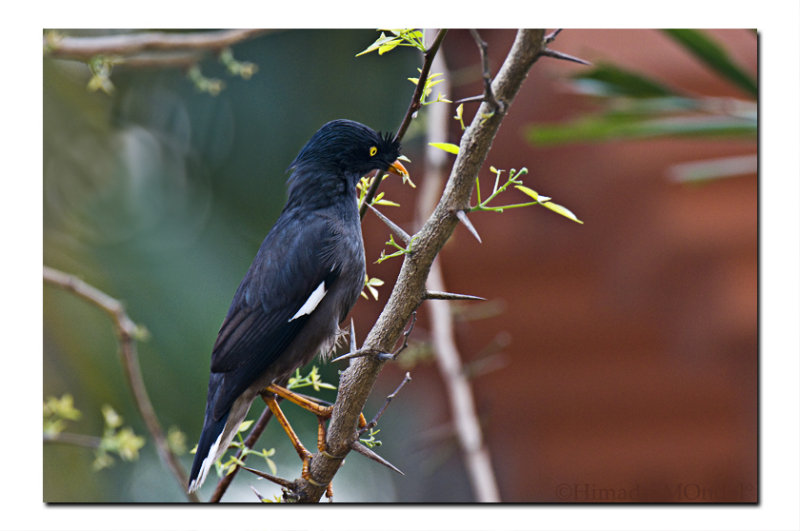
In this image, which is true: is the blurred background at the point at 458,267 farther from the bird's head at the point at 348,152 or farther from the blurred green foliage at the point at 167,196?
the bird's head at the point at 348,152

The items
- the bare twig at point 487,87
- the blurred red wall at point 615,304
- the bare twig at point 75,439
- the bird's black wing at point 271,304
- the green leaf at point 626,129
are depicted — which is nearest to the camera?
the green leaf at point 626,129

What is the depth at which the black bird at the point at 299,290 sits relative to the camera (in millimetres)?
1947

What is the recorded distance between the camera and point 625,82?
1.28 metres

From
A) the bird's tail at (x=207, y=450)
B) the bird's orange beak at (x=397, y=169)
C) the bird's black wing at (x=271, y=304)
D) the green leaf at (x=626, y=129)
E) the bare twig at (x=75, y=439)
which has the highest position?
the bird's orange beak at (x=397, y=169)

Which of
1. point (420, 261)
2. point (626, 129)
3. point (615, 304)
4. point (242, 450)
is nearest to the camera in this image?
point (626, 129)

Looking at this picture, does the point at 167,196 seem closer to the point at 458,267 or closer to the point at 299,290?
the point at 299,290

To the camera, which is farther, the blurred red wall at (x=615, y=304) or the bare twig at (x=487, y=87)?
the blurred red wall at (x=615, y=304)

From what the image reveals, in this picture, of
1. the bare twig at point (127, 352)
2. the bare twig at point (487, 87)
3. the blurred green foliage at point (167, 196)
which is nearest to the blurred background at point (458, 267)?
the blurred green foliage at point (167, 196)

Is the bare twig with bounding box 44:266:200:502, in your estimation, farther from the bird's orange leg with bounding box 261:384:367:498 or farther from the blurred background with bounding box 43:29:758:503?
the bird's orange leg with bounding box 261:384:367:498

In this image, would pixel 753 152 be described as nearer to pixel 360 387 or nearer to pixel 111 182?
pixel 360 387

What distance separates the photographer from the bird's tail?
1.87 m

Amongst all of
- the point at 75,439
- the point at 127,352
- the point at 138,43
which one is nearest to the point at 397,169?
the point at 127,352

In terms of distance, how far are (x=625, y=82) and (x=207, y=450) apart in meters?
1.31
